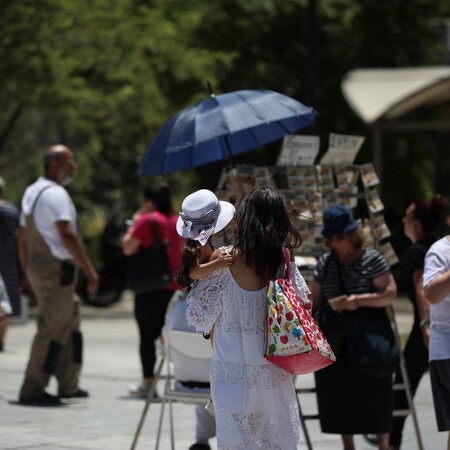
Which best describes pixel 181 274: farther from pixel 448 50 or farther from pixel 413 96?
pixel 448 50

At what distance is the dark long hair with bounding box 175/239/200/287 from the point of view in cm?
573

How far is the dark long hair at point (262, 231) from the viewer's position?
5.52 metres

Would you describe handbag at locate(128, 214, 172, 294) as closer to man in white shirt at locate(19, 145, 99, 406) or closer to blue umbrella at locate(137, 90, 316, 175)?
man in white shirt at locate(19, 145, 99, 406)

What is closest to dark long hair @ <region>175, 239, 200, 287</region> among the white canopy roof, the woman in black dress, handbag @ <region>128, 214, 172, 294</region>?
the woman in black dress

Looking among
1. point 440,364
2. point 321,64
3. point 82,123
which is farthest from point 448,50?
point 440,364

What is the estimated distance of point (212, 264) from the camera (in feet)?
18.3

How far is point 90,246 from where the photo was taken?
80.6ft

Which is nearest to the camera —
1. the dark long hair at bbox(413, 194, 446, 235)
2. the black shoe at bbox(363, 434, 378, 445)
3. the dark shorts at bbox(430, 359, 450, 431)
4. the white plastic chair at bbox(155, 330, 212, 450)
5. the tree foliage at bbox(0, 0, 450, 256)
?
the dark shorts at bbox(430, 359, 450, 431)

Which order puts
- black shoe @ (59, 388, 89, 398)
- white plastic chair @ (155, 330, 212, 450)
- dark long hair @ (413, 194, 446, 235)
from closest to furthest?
1. white plastic chair @ (155, 330, 212, 450)
2. dark long hair @ (413, 194, 446, 235)
3. black shoe @ (59, 388, 89, 398)

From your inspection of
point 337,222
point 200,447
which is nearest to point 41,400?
point 200,447

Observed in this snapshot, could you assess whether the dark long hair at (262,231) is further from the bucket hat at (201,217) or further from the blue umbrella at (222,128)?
the blue umbrella at (222,128)

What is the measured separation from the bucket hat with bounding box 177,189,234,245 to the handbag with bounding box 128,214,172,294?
5194 millimetres

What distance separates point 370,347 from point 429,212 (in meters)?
1.23

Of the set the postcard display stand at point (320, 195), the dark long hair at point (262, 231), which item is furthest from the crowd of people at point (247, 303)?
the postcard display stand at point (320, 195)
